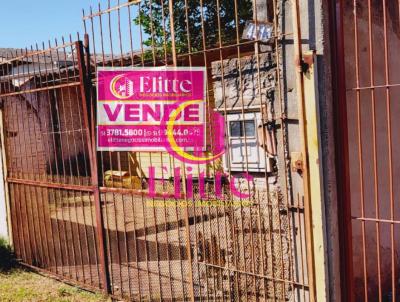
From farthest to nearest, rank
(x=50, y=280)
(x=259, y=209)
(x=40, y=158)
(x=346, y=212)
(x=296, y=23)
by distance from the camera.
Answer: (x=40, y=158) < (x=50, y=280) < (x=259, y=209) < (x=346, y=212) < (x=296, y=23)

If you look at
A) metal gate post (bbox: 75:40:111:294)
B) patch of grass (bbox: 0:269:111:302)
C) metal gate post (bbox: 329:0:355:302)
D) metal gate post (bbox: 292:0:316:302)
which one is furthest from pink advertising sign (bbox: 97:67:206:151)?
patch of grass (bbox: 0:269:111:302)

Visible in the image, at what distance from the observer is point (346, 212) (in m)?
2.99

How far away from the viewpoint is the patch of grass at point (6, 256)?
5840mm

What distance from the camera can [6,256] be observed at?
5906 mm

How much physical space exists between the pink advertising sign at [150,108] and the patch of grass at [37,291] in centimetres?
171

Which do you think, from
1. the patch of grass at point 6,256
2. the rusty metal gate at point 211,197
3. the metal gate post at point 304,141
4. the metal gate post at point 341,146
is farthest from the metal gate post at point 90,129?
the metal gate post at point 341,146

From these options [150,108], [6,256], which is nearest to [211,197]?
[150,108]

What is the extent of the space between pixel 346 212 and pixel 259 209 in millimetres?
636

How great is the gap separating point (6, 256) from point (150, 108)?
3243mm

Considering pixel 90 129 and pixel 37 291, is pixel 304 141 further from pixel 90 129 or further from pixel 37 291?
pixel 37 291

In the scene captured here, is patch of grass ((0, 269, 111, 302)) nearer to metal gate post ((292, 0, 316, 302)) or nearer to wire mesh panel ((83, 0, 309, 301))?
wire mesh panel ((83, 0, 309, 301))

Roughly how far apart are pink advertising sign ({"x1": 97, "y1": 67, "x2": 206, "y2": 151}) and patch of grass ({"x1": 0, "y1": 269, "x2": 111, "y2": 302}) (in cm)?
171

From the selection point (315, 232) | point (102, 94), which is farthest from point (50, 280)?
point (315, 232)

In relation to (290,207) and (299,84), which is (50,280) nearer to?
(290,207)
